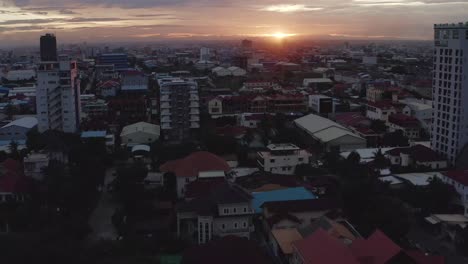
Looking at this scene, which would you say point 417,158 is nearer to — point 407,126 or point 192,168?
point 407,126

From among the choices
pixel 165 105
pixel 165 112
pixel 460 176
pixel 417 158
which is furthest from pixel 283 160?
pixel 165 105

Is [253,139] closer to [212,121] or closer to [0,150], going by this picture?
[212,121]

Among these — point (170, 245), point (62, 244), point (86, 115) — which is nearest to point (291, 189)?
point (170, 245)

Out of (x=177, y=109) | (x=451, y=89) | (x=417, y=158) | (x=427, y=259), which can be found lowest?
(x=427, y=259)

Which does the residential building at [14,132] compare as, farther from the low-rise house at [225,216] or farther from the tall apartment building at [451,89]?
the tall apartment building at [451,89]

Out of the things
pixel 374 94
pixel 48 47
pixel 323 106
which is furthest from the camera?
pixel 374 94

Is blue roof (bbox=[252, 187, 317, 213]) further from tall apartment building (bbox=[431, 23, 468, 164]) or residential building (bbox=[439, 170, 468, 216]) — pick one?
tall apartment building (bbox=[431, 23, 468, 164])

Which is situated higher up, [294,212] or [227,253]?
[227,253]
